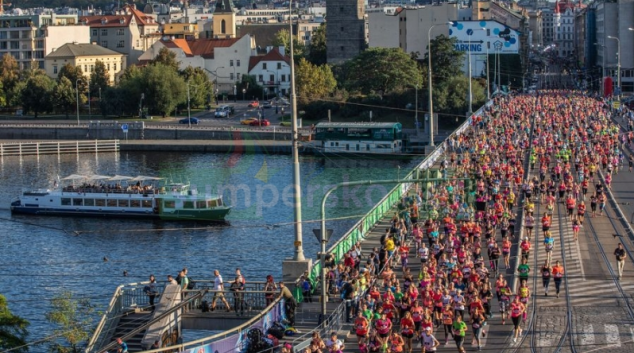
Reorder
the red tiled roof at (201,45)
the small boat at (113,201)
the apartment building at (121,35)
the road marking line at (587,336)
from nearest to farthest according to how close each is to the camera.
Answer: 1. the road marking line at (587,336)
2. the small boat at (113,201)
3. the red tiled roof at (201,45)
4. the apartment building at (121,35)

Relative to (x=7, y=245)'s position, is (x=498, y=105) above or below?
above

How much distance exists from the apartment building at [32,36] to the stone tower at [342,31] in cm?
2275

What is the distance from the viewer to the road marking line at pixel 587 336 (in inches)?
649

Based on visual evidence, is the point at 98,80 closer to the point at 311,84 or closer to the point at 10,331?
the point at 311,84

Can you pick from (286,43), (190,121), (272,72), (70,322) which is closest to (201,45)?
(272,72)

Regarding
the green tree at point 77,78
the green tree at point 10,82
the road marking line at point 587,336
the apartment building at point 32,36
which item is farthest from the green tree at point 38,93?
the road marking line at point 587,336

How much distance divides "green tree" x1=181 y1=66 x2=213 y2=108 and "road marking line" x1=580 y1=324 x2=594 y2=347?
6450 cm

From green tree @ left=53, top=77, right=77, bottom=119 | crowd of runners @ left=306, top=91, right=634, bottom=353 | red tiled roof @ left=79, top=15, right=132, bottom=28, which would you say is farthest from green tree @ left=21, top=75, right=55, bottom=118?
crowd of runners @ left=306, top=91, right=634, bottom=353

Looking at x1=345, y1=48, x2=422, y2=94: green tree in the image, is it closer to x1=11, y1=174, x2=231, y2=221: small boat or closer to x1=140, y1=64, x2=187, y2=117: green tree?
x1=140, y1=64, x2=187, y2=117: green tree

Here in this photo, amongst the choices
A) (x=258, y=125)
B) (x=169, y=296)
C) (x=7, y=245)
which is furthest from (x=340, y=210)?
(x=258, y=125)

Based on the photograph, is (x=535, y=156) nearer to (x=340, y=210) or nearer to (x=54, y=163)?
(x=340, y=210)

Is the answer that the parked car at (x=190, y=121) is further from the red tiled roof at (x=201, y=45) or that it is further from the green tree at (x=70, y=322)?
the green tree at (x=70, y=322)

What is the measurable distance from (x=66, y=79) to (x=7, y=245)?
47794 millimetres

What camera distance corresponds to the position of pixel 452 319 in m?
16.6
